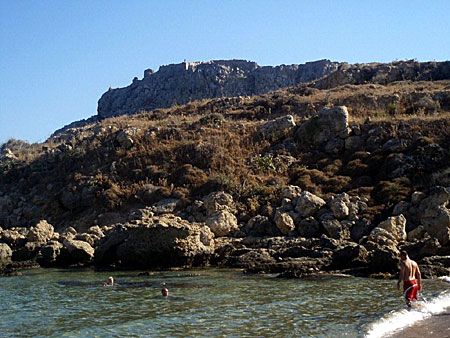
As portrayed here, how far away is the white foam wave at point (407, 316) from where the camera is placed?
33.4ft

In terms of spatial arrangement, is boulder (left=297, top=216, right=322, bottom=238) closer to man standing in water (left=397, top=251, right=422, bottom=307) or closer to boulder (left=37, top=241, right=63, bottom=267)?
man standing in water (left=397, top=251, right=422, bottom=307)

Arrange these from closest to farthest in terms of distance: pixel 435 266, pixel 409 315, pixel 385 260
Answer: pixel 409 315 < pixel 435 266 < pixel 385 260

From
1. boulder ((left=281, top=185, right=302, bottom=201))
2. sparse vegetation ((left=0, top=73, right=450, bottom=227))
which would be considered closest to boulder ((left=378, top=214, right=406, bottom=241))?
sparse vegetation ((left=0, top=73, right=450, bottom=227))

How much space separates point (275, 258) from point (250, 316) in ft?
27.0

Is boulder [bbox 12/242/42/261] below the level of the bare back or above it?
above

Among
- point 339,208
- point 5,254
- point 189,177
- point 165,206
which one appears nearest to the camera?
point 339,208

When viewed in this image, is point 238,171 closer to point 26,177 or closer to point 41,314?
point 26,177

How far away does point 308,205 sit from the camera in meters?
23.7

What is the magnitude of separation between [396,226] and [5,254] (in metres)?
17.2

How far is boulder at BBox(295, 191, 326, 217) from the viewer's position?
23562mm

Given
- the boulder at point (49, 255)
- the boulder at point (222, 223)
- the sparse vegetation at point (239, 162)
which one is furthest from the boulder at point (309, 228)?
the boulder at point (49, 255)

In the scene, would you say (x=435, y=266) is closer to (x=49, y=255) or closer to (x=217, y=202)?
(x=217, y=202)

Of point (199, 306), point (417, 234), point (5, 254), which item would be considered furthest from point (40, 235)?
point (417, 234)

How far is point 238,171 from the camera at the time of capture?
3133cm
